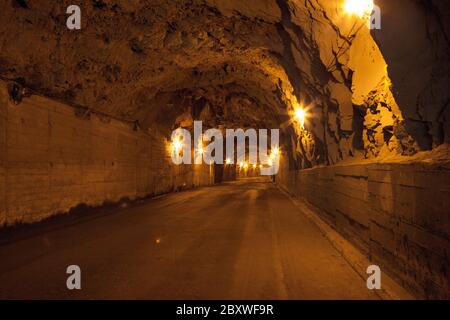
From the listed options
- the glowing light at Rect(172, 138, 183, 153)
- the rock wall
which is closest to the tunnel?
the rock wall

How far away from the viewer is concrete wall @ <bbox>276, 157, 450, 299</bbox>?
168 inches

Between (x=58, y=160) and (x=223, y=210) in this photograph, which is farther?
(x=223, y=210)

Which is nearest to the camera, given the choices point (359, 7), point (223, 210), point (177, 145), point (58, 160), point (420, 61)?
point (420, 61)

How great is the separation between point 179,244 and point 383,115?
511 cm

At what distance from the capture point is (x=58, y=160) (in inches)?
479

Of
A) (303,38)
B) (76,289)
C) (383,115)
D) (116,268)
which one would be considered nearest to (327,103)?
(303,38)

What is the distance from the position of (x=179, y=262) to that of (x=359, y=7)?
20.1 ft

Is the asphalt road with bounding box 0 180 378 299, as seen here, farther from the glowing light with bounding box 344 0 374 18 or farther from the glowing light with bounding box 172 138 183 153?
the glowing light with bounding box 172 138 183 153

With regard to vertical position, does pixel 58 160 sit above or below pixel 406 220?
above

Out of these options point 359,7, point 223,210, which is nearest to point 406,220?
point 359,7

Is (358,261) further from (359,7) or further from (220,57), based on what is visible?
(220,57)

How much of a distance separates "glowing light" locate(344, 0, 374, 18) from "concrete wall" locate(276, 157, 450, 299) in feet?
9.93
